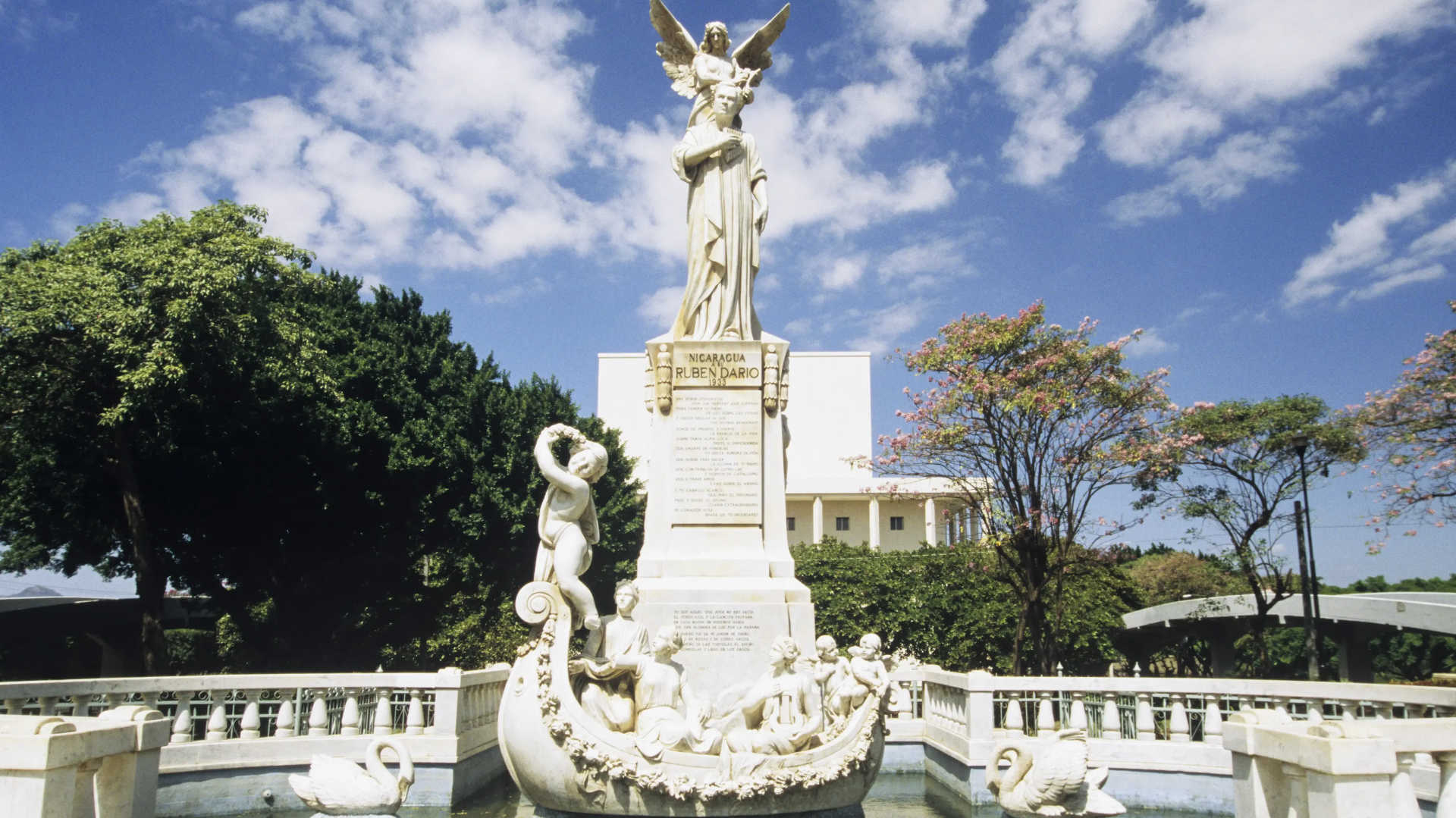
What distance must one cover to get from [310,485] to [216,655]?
29.1ft

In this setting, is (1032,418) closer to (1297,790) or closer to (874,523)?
Answer: (1297,790)

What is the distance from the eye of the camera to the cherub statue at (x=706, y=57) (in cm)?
1090

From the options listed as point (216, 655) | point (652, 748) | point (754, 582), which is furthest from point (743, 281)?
point (216, 655)

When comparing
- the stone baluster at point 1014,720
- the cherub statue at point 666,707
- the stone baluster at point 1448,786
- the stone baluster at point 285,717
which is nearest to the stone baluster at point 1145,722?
the stone baluster at point 1014,720

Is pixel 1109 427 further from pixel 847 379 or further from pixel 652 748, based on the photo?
pixel 847 379

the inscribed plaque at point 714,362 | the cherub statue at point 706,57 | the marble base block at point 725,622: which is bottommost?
the marble base block at point 725,622

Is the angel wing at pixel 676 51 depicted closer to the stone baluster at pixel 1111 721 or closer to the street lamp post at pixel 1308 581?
the stone baluster at pixel 1111 721

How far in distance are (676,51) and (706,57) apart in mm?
500

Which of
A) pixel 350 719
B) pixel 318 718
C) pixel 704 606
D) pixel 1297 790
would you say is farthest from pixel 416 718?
pixel 1297 790

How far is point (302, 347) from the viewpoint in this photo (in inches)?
766

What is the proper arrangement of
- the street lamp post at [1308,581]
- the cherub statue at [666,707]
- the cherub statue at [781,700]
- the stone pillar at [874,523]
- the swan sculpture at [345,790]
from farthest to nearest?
the stone pillar at [874,523], the street lamp post at [1308,581], the cherub statue at [781,700], the cherub statue at [666,707], the swan sculpture at [345,790]

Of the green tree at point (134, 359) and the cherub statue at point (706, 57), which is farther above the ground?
the cherub statue at point (706, 57)

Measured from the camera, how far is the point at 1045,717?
1010 centimetres

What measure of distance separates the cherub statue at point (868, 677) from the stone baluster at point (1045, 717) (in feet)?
10.3
